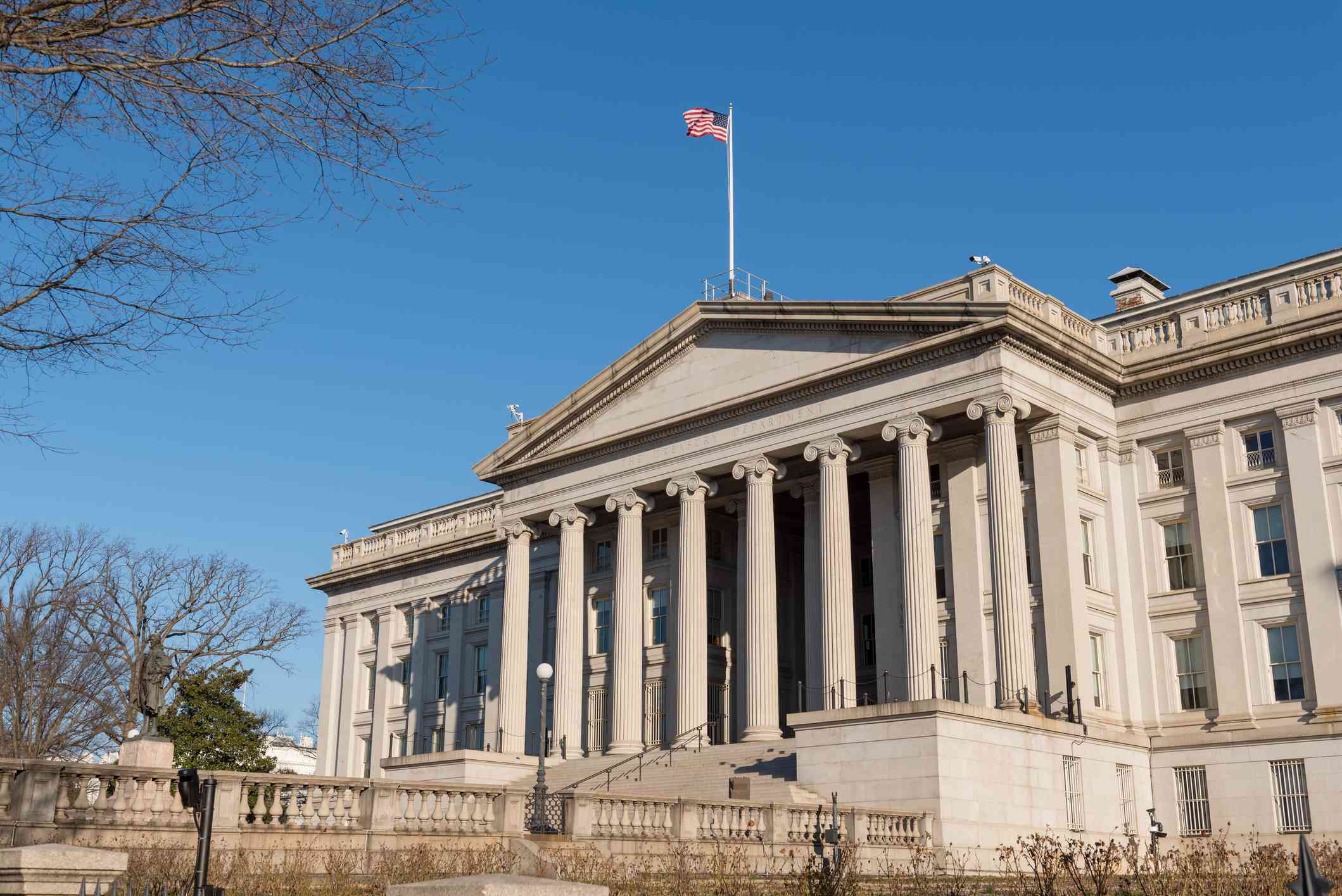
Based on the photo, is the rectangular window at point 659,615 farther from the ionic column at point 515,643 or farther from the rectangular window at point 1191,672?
the rectangular window at point 1191,672

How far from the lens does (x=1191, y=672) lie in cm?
3888

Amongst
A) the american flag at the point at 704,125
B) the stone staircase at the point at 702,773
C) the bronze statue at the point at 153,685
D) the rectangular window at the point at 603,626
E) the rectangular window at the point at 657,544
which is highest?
the american flag at the point at 704,125

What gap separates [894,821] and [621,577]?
19058mm

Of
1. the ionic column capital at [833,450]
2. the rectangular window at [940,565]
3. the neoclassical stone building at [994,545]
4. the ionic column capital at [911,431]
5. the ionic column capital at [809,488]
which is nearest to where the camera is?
the neoclassical stone building at [994,545]

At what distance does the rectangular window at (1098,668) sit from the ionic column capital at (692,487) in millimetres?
13611

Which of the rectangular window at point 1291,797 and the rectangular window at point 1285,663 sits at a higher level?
Answer: the rectangular window at point 1285,663

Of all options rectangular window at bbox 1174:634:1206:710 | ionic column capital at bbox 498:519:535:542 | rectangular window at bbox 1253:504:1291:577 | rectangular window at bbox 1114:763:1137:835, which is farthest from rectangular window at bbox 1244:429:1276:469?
ionic column capital at bbox 498:519:535:542

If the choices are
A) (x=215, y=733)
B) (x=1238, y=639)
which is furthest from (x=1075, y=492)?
(x=215, y=733)

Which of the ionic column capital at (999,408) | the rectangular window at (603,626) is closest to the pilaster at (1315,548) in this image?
the ionic column capital at (999,408)

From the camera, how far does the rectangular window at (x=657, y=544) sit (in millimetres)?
50969

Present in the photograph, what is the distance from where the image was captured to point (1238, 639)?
3762 cm

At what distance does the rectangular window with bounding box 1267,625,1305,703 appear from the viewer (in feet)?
120

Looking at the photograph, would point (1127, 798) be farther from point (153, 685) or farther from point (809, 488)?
point (153, 685)

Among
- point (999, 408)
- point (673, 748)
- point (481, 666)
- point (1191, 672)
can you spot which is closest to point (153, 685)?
point (673, 748)
